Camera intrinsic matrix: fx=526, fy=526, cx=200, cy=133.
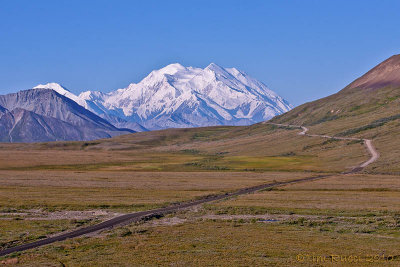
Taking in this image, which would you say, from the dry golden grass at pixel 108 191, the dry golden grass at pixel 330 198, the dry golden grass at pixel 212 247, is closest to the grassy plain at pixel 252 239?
the dry golden grass at pixel 212 247

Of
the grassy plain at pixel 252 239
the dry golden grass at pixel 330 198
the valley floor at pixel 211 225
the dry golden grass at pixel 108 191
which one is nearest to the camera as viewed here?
the grassy plain at pixel 252 239

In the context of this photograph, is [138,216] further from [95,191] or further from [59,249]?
[95,191]

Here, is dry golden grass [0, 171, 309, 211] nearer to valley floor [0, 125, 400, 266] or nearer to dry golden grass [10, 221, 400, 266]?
valley floor [0, 125, 400, 266]

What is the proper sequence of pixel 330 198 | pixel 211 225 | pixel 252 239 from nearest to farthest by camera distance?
1. pixel 252 239
2. pixel 211 225
3. pixel 330 198

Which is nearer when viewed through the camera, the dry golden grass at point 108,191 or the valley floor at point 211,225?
the valley floor at point 211,225

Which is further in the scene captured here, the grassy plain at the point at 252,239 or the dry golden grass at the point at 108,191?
the dry golden grass at the point at 108,191

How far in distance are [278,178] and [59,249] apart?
90.3 m

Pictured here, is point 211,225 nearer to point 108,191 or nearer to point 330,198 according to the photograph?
point 330,198

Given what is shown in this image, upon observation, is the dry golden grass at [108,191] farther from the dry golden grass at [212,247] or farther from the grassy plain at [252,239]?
the dry golden grass at [212,247]

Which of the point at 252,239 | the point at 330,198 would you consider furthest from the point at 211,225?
the point at 330,198

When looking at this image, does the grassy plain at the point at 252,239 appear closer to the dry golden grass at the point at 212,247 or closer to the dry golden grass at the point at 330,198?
the dry golden grass at the point at 212,247

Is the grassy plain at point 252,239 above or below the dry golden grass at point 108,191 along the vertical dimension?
below

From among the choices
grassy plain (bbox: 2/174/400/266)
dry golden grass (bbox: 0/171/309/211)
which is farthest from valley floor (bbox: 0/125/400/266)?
dry golden grass (bbox: 0/171/309/211)

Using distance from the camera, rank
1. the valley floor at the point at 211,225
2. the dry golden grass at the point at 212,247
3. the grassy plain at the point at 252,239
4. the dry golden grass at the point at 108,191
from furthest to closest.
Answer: the dry golden grass at the point at 108,191, the valley floor at the point at 211,225, the grassy plain at the point at 252,239, the dry golden grass at the point at 212,247
